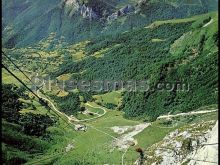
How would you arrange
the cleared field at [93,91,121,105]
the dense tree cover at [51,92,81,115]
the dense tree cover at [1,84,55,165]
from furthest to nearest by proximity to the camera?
the cleared field at [93,91,121,105], the dense tree cover at [51,92,81,115], the dense tree cover at [1,84,55,165]

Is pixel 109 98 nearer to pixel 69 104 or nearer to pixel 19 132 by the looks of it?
pixel 69 104

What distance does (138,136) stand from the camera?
431ft

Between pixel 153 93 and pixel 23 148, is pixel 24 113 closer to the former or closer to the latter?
pixel 23 148

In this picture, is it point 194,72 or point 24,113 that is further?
point 194,72

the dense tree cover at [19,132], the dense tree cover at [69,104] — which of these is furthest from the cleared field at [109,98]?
the dense tree cover at [19,132]

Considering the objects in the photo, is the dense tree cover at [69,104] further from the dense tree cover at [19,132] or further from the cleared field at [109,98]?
the dense tree cover at [19,132]

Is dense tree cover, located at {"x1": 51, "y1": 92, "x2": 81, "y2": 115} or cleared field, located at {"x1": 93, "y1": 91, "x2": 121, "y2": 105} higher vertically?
cleared field, located at {"x1": 93, "y1": 91, "x2": 121, "y2": 105}

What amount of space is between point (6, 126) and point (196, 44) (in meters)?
93.0

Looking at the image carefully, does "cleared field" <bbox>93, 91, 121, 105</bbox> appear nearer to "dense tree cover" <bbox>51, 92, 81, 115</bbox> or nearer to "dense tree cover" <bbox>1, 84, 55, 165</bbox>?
"dense tree cover" <bbox>51, 92, 81, 115</bbox>

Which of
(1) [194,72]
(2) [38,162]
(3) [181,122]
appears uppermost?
(1) [194,72]

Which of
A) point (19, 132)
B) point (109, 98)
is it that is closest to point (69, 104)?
point (109, 98)

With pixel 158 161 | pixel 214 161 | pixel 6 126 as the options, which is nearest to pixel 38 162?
pixel 6 126

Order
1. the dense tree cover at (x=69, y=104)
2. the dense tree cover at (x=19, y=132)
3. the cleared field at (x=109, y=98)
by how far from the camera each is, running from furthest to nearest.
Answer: the cleared field at (x=109, y=98)
the dense tree cover at (x=69, y=104)
the dense tree cover at (x=19, y=132)

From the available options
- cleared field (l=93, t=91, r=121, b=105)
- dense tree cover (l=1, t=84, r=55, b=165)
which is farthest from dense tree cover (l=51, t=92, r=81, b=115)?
dense tree cover (l=1, t=84, r=55, b=165)
